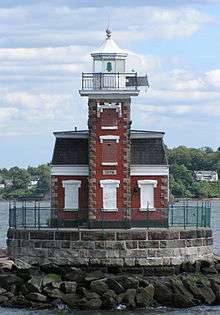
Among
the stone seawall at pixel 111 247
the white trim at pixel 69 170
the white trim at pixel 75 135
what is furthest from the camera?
the white trim at pixel 75 135

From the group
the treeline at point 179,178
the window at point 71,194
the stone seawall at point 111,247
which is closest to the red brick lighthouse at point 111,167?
the window at point 71,194

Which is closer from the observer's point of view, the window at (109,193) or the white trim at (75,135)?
the window at (109,193)

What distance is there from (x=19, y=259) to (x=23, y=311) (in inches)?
185

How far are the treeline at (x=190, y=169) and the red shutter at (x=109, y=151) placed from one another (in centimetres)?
7945

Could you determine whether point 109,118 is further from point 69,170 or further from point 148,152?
point 69,170

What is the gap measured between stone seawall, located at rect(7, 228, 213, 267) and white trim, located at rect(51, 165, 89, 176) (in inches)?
123

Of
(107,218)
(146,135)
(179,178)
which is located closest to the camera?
(107,218)

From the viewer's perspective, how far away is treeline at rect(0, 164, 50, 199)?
134 meters

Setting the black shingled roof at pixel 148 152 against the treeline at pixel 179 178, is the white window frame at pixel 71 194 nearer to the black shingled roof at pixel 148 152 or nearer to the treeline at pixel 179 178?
the black shingled roof at pixel 148 152

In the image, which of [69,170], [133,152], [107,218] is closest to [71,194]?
[69,170]

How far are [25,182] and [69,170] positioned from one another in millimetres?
105724

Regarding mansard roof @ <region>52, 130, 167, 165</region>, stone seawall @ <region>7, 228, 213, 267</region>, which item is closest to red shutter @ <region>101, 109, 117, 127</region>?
mansard roof @ <region>52, 130, 167, 165</region>

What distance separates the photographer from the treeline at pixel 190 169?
128 metres

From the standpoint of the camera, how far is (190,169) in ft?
448
